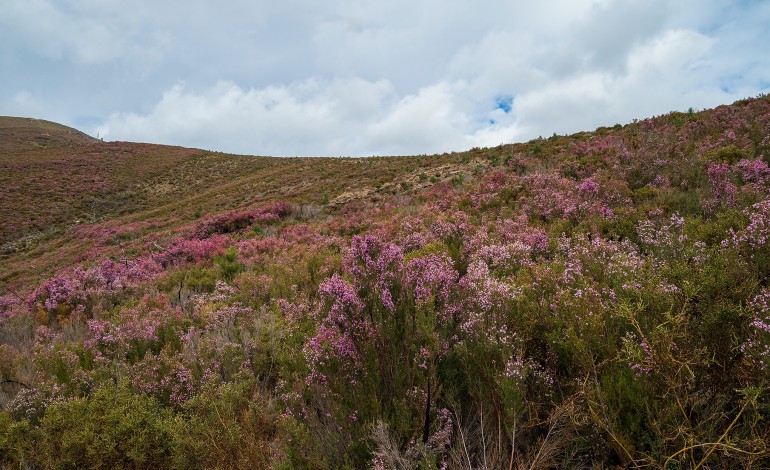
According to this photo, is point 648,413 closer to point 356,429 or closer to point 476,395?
point 476,395

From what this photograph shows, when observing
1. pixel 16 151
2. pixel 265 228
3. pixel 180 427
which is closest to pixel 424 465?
pixel 180 427

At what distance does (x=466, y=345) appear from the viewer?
3.09 metres

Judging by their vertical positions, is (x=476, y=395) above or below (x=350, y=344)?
below

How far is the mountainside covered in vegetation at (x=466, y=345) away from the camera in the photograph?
7.67 ft

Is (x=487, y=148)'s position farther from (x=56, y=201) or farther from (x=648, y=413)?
(x=56, y=201)

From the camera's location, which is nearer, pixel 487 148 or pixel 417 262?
pixel 417 262

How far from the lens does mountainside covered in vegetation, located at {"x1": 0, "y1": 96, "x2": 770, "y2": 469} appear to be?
234 cm

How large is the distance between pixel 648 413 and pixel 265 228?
14.9 m

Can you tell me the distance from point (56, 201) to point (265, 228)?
29704 mm

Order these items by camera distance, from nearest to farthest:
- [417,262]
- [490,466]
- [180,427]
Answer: [490,466] < [180,427] < [417,262]

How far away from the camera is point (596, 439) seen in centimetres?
240

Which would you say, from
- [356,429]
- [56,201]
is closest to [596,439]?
[356,429]

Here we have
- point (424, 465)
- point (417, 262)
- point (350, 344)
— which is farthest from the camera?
point (417, 262)

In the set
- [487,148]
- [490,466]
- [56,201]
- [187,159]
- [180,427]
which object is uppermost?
[187,159]
